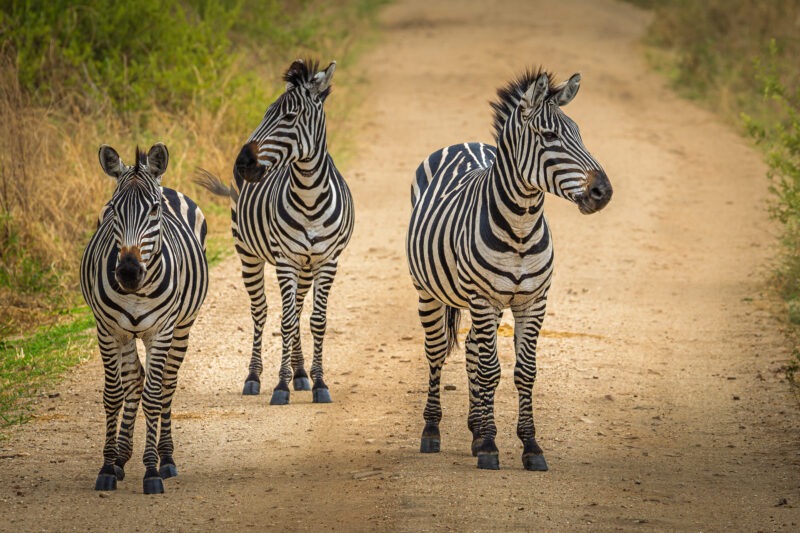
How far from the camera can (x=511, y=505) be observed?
5.61m

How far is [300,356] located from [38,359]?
2259mm

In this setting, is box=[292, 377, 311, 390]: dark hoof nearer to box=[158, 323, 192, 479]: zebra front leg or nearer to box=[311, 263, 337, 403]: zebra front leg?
box=[311, 263, 337, 403]: zebra front leg

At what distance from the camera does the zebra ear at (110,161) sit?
239 inches

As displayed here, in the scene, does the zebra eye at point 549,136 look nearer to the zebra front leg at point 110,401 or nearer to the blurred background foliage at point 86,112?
the zebra front leg at point 110,401

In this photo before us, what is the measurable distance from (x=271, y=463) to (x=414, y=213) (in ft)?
6.66

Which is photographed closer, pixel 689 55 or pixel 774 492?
pixel 774 492

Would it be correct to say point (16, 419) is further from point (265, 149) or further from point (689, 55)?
point (689, 55)

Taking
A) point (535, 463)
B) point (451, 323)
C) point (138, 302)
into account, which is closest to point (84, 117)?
point (451, 323)

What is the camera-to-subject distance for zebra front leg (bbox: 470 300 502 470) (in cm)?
629

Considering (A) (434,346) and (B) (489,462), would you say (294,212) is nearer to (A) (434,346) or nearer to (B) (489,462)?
(A) (434,346)

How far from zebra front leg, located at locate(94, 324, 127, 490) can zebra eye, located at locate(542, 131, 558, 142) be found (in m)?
2.67

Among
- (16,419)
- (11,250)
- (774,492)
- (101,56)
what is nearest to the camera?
(774,492)

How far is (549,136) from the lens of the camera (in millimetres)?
6070

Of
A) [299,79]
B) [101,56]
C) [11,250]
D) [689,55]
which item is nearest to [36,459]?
[299,79]
